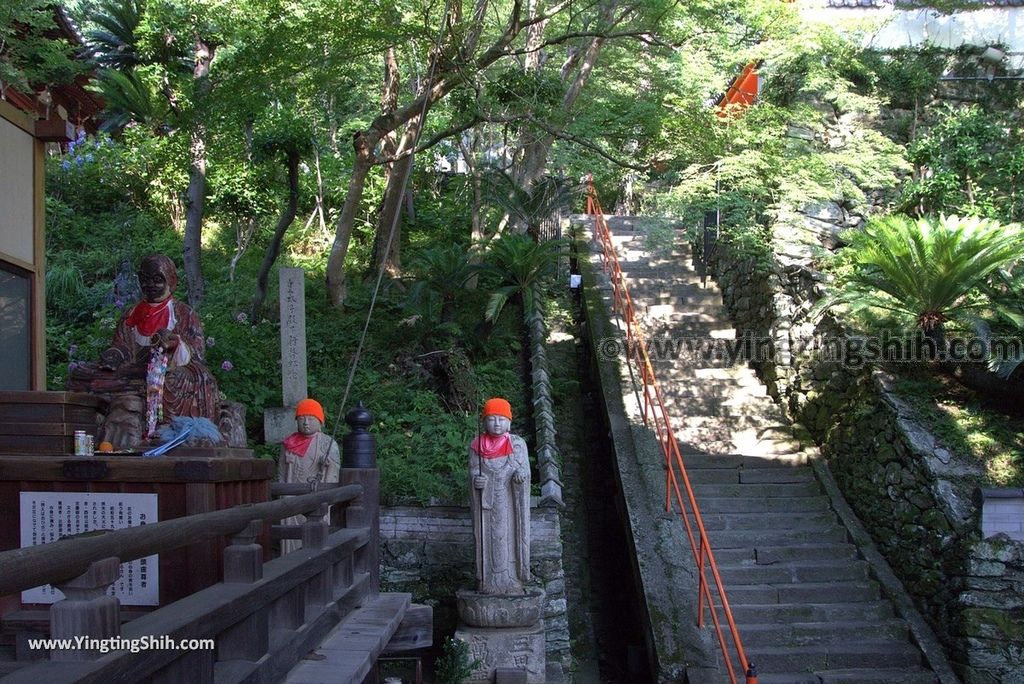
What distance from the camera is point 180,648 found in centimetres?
302

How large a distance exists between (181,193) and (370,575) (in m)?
14.9

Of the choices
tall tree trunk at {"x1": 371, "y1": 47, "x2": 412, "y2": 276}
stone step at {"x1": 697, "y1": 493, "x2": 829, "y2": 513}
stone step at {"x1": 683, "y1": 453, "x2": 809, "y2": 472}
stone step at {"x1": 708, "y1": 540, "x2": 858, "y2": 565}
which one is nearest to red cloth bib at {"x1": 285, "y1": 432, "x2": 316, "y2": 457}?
stone step at {"x1": 708, "y1": 540, "x2": 858, "y2": 565}

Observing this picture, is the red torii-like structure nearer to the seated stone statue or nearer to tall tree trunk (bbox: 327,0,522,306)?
tall tree trunk (bbox: 327,0,522,306)

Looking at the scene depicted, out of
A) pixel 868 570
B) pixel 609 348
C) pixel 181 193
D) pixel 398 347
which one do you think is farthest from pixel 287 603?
pixel 181 193

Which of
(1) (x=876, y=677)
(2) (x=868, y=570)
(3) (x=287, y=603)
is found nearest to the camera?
(3) (x=287, y=603)

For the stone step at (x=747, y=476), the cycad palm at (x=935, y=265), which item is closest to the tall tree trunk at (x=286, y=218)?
the stone step at (x=747, y=476)

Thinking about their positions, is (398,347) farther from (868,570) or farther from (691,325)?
(868,570)

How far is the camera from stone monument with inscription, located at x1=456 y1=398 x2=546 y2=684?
7.98 metres

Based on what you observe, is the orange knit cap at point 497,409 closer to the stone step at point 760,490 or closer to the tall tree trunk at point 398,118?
the stone step at point 760,490

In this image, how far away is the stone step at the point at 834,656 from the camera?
28.9 feet

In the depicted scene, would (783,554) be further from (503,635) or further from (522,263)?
(522,263)

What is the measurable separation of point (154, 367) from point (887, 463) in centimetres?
805

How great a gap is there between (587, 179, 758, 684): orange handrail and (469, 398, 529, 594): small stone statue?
1755 mm

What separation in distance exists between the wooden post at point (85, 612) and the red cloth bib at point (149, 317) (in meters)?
2.38
